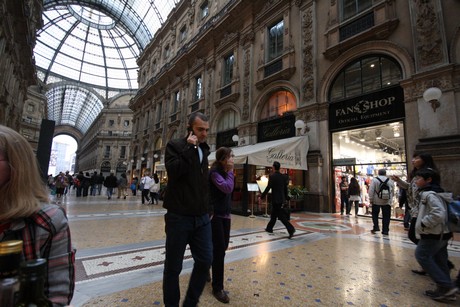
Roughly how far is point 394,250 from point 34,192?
5.70 m

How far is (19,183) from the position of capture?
3.28ft

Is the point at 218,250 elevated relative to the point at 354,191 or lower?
lower

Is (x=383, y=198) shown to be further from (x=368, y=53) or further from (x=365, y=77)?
(x=368, y=53)

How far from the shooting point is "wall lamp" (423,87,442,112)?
698 cm

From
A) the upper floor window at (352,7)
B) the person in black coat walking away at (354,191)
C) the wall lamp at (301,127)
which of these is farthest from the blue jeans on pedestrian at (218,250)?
the upper floor window at (352,7)

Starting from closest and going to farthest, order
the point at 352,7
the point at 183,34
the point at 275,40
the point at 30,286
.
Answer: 1. the point at 30,286
2. the point at 352,7
3. the point at 275,40
4. the point at 183,34

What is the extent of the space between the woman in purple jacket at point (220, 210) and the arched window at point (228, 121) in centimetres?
1250

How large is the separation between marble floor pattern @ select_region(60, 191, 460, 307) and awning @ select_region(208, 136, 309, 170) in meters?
3.68

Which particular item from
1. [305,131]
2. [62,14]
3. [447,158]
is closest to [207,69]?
[305,131]

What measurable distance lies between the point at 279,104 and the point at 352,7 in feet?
17.6

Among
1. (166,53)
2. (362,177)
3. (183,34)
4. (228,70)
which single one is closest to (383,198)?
(362,177)

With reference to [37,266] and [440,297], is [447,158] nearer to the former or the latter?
[440,297]

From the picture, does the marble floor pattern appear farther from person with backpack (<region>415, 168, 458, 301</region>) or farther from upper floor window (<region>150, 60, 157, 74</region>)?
upper floor window (<region>150, 60, 157, 74</region>)

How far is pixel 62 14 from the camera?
4888cm
